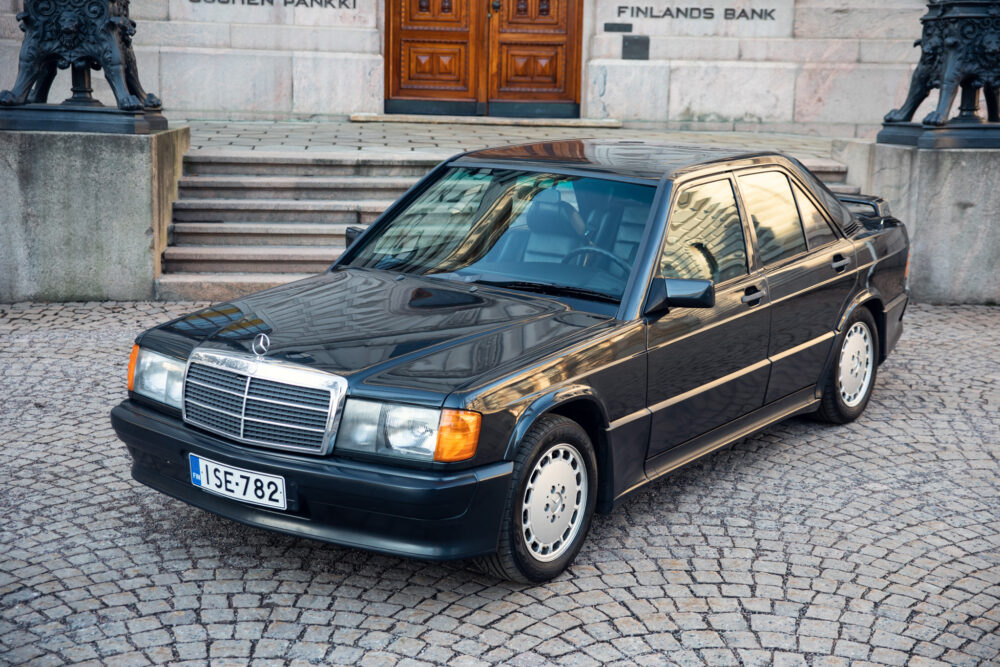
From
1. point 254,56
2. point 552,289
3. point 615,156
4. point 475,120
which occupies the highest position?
point 254,56

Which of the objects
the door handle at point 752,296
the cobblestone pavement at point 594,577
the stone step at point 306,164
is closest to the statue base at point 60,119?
the stone step at point 306,164

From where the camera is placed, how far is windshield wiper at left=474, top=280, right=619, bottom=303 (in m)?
4.68

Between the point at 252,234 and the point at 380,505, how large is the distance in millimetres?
6364

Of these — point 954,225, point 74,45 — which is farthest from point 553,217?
point 954,225

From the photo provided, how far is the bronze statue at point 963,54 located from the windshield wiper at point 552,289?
6.48 m

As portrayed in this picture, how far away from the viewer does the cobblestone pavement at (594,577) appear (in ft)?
12.6

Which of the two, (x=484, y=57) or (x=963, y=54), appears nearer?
(x=963, y=54)

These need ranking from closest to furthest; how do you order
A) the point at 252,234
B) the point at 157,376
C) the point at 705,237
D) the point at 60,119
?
the point at 157,376, the point at 705,237, the point at 60,119, the point at 252,234

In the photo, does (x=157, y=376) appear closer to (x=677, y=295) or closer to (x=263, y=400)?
(x=263, y=400)

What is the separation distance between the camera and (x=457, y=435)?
3.80m

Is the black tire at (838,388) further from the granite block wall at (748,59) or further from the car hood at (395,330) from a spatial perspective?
the granite block wall at (748,59)

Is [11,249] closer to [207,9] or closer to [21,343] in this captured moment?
[21,343]

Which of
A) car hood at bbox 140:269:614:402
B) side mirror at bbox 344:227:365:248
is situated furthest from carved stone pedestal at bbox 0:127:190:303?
car hood at bbox 140:269:614:402

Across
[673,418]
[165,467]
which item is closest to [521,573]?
[673,418]
